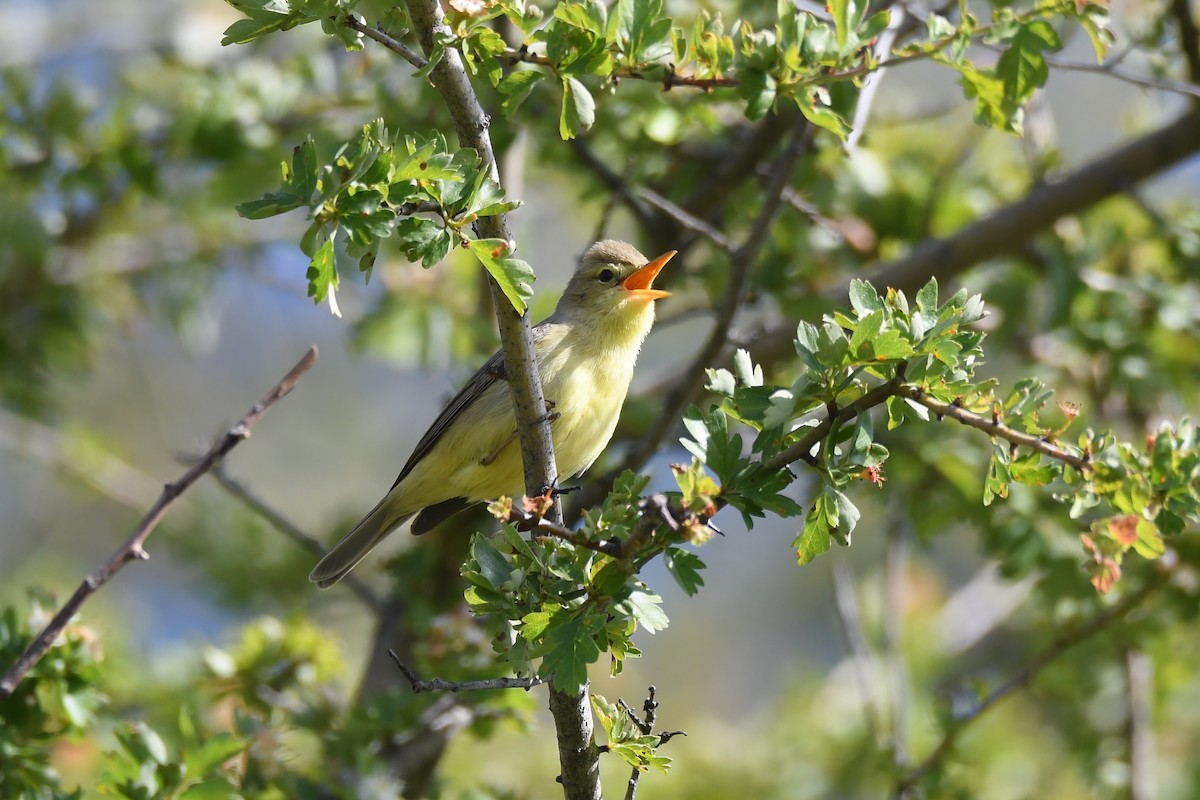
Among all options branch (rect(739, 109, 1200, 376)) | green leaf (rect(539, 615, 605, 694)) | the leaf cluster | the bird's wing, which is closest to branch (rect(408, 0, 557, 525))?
the leaf cluster

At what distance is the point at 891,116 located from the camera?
23.6 ft

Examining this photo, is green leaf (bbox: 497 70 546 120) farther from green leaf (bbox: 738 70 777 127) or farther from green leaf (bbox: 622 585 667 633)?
green leaf (bbox: 622 585 667 633)

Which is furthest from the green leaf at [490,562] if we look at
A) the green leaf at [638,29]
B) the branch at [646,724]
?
the green leaf at [638,29]

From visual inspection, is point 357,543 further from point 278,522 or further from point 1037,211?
point 1037,211

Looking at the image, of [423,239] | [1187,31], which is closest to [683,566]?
[423,239]

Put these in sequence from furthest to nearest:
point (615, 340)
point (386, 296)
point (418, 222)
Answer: point (386, 296)
point (615, 340)
point (418, 222)

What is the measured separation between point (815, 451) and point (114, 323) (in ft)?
19.9

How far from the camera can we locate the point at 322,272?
8.36 feet

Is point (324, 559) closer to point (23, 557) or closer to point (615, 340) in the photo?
point (615, 340)

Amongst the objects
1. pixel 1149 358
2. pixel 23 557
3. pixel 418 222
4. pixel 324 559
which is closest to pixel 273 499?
pixel 23 557

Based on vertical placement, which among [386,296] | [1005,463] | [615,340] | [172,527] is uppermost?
[172,527]

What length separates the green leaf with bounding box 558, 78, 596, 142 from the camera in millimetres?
2967

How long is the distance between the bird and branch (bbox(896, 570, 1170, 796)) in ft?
5.81

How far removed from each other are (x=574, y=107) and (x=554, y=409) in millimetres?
1633
